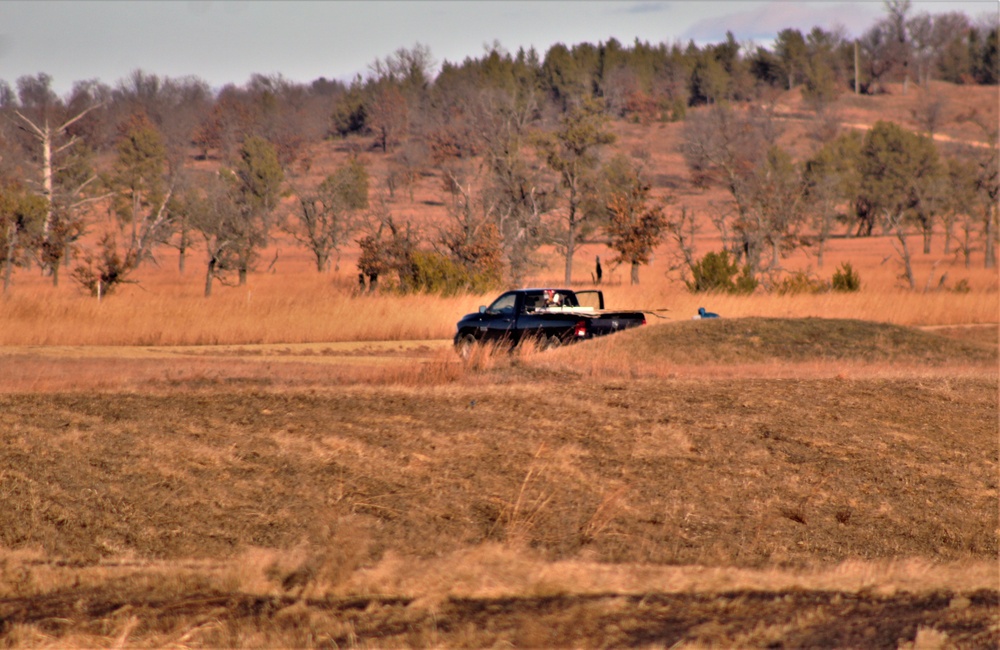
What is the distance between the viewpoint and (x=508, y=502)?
29.3ft

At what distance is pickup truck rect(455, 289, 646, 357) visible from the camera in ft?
58.2

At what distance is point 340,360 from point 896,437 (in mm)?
10641

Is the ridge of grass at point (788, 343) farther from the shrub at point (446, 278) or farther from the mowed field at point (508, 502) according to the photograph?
the shrub at point (446, 278)

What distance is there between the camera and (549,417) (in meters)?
11.5

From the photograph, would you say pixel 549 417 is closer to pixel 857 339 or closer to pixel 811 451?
pixel 811 451

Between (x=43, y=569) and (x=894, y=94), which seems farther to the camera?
(x=894, y=94)

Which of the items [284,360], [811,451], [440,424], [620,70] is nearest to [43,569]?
[440,424]

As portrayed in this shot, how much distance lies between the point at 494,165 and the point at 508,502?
37964 mm

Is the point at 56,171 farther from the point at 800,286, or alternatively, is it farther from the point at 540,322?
the point at 540,322

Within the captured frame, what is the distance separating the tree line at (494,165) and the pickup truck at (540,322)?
12.2 m

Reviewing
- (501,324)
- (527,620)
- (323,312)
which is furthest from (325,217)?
(527,620)

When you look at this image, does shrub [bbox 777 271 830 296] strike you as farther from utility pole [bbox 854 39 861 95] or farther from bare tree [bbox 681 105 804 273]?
utility pole [bbox 854 39 861 95]

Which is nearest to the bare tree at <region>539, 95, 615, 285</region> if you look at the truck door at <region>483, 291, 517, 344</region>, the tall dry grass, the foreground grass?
the tall dry grass

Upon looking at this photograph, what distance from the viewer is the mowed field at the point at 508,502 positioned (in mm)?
5680
